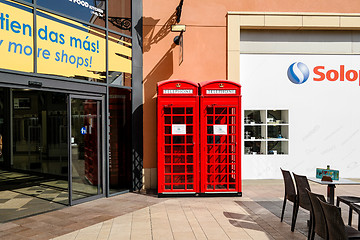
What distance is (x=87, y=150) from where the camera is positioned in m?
8.16

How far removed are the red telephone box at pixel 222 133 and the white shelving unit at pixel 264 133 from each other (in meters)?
1.86

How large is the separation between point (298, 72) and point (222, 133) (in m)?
3.57

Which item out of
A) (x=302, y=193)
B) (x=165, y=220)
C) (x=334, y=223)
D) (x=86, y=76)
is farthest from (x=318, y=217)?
(x=86, y=76)

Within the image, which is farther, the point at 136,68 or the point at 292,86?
the point at 292,86

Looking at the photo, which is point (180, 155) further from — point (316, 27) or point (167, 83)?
point (316, 27)

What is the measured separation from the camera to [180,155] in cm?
802

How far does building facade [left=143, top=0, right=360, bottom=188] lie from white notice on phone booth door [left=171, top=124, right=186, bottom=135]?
211 cm

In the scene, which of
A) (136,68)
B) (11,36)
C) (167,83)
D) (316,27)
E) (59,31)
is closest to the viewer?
(11,36)

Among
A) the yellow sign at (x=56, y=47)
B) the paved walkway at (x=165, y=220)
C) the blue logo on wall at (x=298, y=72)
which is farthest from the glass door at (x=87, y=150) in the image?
the blue logo on wall at (x=298, y=72)

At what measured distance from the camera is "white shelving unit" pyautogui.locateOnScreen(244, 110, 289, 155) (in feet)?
32.0

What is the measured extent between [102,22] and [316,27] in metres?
5.98

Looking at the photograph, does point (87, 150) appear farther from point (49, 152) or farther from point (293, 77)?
point (49, 152)

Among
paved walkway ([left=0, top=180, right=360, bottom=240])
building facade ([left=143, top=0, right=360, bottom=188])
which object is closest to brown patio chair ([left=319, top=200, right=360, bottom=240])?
paved walkway ([left=0, top=180, right=360, bottom=240])

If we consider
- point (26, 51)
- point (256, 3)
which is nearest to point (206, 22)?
point (256, 3)
